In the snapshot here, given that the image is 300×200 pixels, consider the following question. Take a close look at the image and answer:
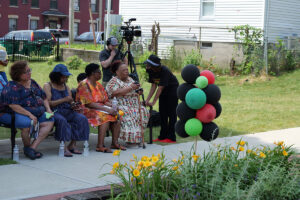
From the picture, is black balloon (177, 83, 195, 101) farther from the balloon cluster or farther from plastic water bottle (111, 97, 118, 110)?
plastic water bottle (111, 97, 118, 110)

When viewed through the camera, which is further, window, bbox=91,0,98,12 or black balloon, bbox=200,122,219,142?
window, bbox=91,0,98,12

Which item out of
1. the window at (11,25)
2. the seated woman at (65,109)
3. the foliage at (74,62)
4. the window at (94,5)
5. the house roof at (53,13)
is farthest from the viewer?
the window at (94,5)

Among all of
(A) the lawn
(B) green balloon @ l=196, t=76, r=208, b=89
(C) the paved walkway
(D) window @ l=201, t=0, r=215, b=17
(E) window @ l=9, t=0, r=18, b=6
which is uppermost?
(E) window @ l=9, t=0, r=18, b=6

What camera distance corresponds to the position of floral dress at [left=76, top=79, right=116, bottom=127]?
325 inches

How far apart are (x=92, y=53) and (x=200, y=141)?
15734mm

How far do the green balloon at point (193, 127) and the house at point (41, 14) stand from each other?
38.8 metres

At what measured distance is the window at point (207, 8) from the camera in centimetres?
2514

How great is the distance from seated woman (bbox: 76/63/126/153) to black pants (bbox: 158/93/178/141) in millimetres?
1234

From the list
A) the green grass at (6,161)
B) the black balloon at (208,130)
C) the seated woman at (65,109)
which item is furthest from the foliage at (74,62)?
the black balloon at (208,130)

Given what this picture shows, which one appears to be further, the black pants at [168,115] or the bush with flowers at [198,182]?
the black pants at [168,115]

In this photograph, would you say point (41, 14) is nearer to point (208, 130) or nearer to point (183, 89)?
point (183, 89)

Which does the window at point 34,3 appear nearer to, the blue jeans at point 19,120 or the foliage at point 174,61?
the foliage at point 174,61

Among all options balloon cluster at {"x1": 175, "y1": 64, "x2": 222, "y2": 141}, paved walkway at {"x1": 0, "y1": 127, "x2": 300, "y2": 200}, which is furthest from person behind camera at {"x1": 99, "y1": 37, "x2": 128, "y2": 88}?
balloon cluster at {"x1": 175, "y1": 64, "x2": 222, "y2": 141}

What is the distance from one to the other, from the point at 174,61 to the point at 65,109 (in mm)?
15476
